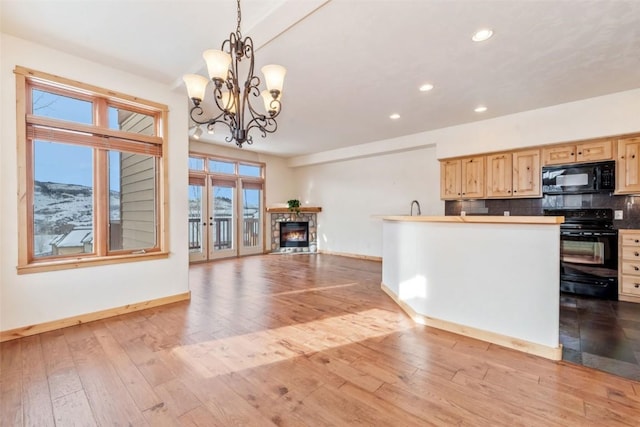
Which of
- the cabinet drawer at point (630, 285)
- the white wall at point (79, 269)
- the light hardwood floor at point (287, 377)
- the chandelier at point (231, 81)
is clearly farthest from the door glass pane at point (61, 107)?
the cabinet drawer at point (630, 285)

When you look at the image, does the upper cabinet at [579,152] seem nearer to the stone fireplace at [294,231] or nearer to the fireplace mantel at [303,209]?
the fireplace mantel at [303,209]

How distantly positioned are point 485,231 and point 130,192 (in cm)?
406

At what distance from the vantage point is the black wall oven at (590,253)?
12.4ft

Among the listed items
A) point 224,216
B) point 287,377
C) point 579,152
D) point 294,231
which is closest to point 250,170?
point 224,216

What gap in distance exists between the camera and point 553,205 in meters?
4.34

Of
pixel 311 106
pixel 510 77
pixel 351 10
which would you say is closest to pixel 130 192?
pixel 311 106

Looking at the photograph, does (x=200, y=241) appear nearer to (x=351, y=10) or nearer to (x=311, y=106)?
(x=311, y=106)

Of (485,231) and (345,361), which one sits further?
(485,231)

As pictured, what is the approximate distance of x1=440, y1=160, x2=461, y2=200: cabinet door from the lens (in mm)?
5219

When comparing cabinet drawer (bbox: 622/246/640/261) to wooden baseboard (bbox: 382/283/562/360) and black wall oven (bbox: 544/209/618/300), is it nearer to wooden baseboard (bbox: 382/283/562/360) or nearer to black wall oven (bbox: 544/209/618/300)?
black wall oven (bbox: 544/209/618/300)

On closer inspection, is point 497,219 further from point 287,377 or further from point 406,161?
point 406,161

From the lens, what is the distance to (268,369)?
2094mm

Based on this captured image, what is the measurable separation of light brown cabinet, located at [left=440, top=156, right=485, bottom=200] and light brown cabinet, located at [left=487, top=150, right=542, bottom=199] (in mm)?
140

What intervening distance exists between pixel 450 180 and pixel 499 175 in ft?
2.68
